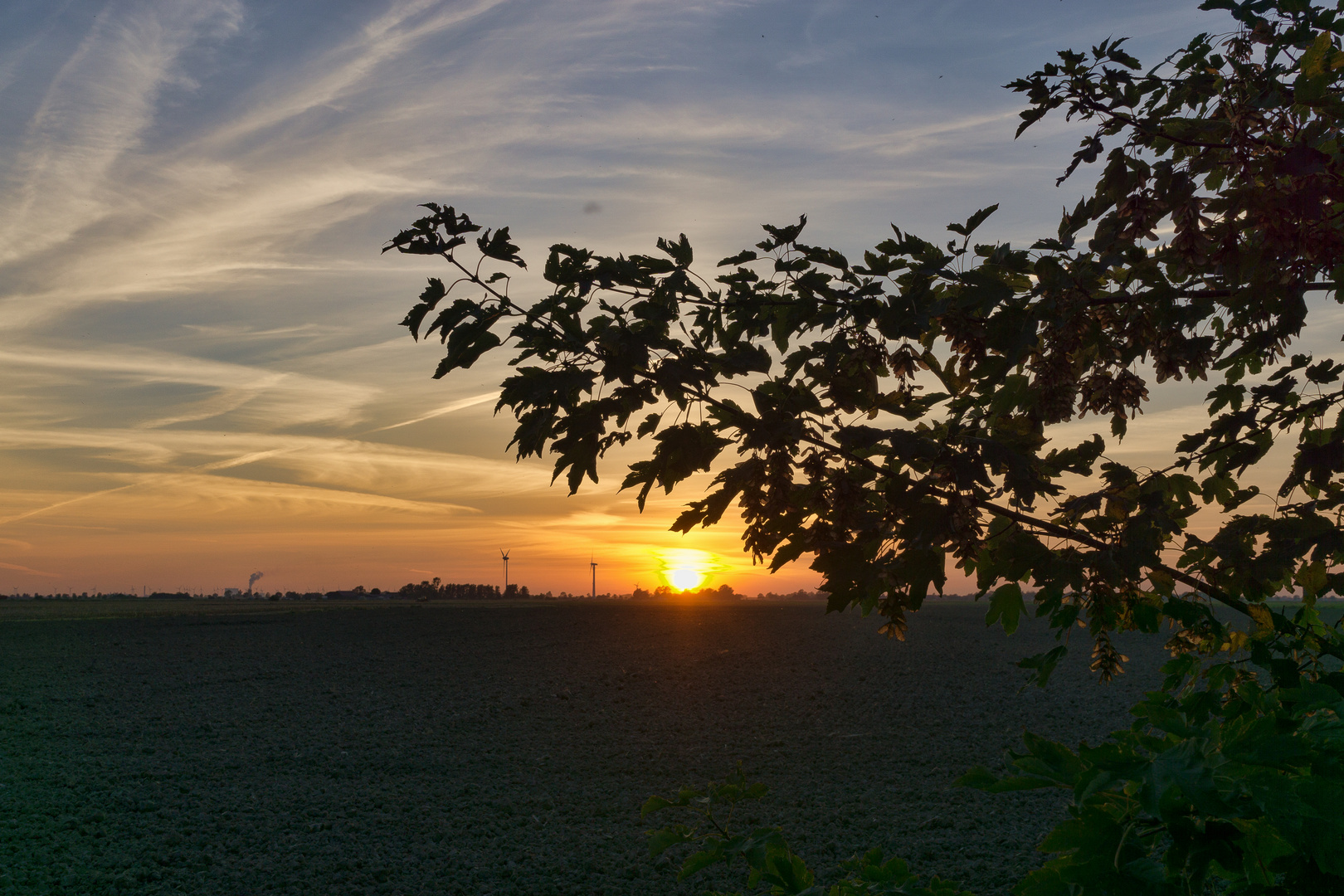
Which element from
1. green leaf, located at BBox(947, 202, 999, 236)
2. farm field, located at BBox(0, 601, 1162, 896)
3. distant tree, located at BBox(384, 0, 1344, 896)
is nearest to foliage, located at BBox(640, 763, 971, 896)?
distant tree, located at BBox(384, 0, 1344, 896)

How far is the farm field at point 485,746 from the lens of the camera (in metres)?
6.95

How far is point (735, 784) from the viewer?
2596 millimetres

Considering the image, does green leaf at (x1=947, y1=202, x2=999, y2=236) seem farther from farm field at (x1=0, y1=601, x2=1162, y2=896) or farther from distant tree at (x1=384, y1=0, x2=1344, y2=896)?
farm field at (x1=0, y1=601, x2=1162, y2=896)

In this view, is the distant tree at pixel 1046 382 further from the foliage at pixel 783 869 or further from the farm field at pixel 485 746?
the farm field at pixel 485 746

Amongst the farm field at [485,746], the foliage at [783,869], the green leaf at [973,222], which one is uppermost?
the green leaf at [973,222]

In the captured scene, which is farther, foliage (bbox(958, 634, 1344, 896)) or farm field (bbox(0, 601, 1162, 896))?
farm field (bbox(0, 601, 1162, 896))

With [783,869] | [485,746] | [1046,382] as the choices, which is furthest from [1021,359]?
[485,746]

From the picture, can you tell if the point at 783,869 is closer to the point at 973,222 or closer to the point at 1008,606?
the point at 1008,606

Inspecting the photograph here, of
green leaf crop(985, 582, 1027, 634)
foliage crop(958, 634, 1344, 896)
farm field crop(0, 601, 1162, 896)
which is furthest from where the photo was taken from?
farm field crop(0, 601, 1162, 896)

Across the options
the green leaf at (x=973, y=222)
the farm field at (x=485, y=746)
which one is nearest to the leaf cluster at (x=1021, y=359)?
the green leaf at (x=973, y=222)

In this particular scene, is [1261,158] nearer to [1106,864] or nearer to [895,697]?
[1106,864]

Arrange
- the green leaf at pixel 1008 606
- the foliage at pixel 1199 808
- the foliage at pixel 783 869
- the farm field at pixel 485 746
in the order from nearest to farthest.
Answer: the foliage at pixel 1199 808
the foliage at pixel 783 869
the green leaf at pixel 1008 606
the farm field at pixel 485 746

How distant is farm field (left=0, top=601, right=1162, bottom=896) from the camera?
6945 mm

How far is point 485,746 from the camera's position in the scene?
10008mm
